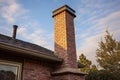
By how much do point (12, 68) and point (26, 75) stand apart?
0.60 m

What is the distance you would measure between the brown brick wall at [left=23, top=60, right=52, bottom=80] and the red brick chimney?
1.23 feet

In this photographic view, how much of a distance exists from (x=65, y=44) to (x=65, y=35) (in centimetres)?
47

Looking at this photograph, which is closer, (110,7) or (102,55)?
(110,7)

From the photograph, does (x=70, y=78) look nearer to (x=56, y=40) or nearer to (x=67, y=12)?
(x=56, y=40)

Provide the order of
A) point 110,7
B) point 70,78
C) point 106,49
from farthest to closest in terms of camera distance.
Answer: point 106,49 → point 110,7 → point 70,78

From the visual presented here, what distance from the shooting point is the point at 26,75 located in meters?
5.77

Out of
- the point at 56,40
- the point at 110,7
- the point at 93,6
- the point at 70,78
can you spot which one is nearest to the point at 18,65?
the point at 70,78

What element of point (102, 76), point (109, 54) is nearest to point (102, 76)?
point (102, 76)

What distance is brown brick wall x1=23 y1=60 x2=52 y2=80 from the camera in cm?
583

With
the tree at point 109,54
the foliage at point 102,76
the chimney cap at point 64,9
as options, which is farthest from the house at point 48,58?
the tree at point 109,54

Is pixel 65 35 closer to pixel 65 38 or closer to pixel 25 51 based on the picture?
pixel 65 38

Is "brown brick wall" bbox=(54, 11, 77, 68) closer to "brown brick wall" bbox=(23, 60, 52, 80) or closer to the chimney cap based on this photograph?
the chimney cap

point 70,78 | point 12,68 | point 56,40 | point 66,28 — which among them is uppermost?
point 66,28

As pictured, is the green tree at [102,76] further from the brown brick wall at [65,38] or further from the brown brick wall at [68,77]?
the brown brick wall at [68,77]
